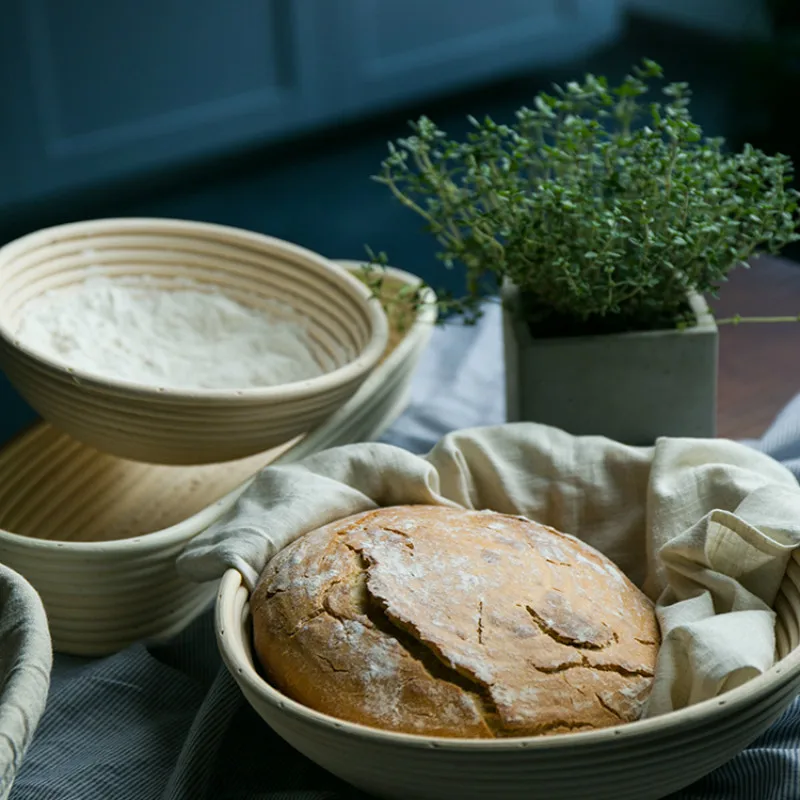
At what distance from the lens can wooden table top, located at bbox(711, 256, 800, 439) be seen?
1.21 metres

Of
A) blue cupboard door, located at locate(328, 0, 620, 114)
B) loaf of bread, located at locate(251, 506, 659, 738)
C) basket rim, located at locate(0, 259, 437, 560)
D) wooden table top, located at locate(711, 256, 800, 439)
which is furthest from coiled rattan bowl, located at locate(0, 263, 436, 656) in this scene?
blue cupboard door, located at locate(328, 0, 620, 114)

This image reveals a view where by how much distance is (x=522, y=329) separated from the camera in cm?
102

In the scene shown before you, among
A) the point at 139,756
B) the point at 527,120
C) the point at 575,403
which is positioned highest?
the point at 527,120

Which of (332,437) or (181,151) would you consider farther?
(181,151)

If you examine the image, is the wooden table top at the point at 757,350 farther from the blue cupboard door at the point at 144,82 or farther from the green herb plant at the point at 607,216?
the blue cupboard door at the point at 144,82

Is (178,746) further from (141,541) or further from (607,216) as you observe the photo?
(607,216)

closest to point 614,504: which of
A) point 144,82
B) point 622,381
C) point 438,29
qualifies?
point 622,381

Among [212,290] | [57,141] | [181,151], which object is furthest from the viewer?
[181,151]

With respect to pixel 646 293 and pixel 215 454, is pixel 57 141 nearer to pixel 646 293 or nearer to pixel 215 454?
pixel 215 454

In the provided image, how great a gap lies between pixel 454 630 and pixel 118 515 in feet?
1.48

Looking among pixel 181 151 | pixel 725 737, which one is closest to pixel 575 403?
pixel 725 737

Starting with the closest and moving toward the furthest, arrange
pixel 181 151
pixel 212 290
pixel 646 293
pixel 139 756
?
pixel 139 756 → pixel 646 293 → pixel 212 290 → pixel 181 151

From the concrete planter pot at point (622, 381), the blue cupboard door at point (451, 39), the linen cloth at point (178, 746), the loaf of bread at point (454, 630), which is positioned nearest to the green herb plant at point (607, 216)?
the concrete planter pot at point (622, 381)

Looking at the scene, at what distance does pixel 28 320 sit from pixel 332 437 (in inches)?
11.5
